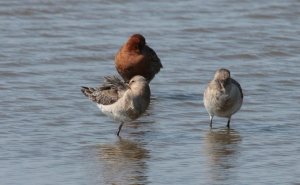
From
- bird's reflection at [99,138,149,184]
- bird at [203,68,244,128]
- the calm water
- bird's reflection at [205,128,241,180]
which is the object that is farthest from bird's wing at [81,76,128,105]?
bird's reflection at [205,128,241,180]

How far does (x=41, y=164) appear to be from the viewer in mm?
10516

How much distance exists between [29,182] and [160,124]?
10.6ft

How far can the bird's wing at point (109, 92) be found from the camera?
12195 millimetres

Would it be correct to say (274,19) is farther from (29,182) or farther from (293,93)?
(29,182)

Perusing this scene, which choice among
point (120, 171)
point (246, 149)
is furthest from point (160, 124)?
point (120, 171)

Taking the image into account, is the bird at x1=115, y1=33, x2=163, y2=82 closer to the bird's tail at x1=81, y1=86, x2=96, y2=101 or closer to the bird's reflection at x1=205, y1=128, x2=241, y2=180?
the bird's tail at x1=81, y1=86, x2=96, y2=101

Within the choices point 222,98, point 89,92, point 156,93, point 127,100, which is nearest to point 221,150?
point 222,98

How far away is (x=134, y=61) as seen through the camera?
583 inches

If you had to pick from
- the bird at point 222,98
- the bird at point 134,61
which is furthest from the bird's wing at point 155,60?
the bird at point 222,98

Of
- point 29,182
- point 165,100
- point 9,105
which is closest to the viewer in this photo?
point 29,182

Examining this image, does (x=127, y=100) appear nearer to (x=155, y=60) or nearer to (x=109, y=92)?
(x=109, y=92)

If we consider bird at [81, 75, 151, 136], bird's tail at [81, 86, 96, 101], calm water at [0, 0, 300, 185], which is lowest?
calm water at [0, 0, 300, 185]

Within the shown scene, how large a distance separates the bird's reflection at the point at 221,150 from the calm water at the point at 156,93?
0.04ft

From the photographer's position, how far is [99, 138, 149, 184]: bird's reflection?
395 inches
